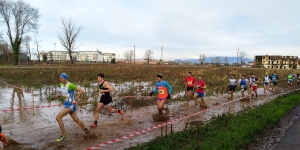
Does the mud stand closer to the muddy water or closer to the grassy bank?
the grassy bank

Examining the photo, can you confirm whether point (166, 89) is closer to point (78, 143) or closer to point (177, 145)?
point (177, 145)

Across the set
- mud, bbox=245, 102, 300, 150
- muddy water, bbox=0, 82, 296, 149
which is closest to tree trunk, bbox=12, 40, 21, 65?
muddy water, bbox=0, 82, 296, 149

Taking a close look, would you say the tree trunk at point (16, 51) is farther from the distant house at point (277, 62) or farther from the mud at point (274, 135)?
the distant house at point (277, 62)

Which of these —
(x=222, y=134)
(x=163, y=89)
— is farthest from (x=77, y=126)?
(x=222, y=134)

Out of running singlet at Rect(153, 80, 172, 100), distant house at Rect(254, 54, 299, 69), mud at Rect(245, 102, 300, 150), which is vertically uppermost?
distant house at Rect(254, 54, 299, 69)

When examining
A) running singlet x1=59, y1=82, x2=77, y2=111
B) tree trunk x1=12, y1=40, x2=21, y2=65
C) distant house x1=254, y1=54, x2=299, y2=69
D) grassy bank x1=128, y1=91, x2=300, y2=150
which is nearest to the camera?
grassy bank x1=128, y1=91, x2=300, y2=150

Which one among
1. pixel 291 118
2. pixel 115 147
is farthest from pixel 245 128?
pixel 115 147

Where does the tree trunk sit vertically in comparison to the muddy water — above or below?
above

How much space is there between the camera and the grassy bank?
5.66 meters

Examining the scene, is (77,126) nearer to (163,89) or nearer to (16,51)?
(163,89)

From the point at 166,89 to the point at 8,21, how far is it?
40.3m

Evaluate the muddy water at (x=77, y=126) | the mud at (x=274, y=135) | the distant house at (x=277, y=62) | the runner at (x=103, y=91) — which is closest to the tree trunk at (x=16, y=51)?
the muddy water at (x=77, y=126)

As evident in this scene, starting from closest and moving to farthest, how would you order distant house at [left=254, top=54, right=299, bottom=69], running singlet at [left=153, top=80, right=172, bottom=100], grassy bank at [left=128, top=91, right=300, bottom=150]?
grassy bank at [left=128, top=91, right=300, bottom=150], running singlet at [left=153, top=80, right=172, bottom=100], distant house at [left=254, top=54, right=299, bottom=69]

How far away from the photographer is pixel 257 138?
6.80 meters
